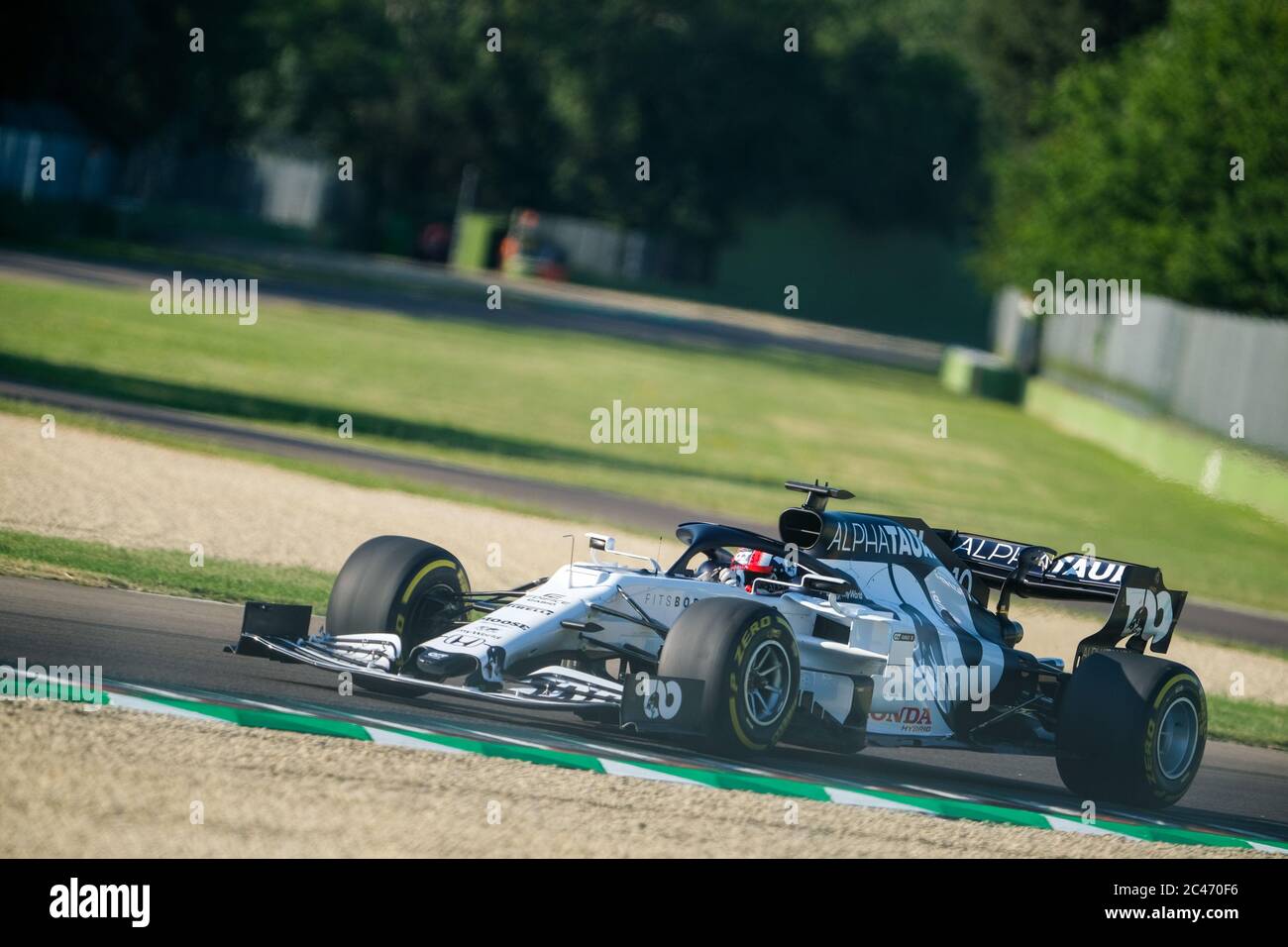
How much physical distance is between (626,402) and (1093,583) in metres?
21.5

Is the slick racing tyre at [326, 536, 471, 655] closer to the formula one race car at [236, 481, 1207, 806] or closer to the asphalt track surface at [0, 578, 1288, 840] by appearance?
the formula one race car at [236, 481, 1207, 806]

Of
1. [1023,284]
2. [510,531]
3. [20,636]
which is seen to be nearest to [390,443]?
[510,531]

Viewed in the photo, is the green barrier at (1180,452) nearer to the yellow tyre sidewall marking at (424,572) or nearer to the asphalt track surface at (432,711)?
the asphalt track surface at (432,711)

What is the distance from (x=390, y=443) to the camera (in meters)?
22.4

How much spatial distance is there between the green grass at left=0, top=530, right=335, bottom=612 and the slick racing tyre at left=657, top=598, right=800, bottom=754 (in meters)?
4.21

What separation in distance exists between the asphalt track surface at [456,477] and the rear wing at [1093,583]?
7.12 metres

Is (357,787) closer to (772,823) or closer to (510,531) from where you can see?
(772,823)

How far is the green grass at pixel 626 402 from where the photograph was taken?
2284cm

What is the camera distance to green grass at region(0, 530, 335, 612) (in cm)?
1193

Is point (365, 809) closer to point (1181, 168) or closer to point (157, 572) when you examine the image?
point (157, 572)

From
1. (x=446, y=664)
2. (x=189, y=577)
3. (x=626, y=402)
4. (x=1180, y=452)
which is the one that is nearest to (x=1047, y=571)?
(x=446, y=664)

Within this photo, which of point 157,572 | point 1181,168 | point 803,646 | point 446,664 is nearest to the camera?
point 446,664

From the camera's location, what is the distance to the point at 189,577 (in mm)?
12531

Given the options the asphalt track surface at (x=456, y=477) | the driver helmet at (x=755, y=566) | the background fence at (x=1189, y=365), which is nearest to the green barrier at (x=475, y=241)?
the background fence at (x=1189, y=365)
